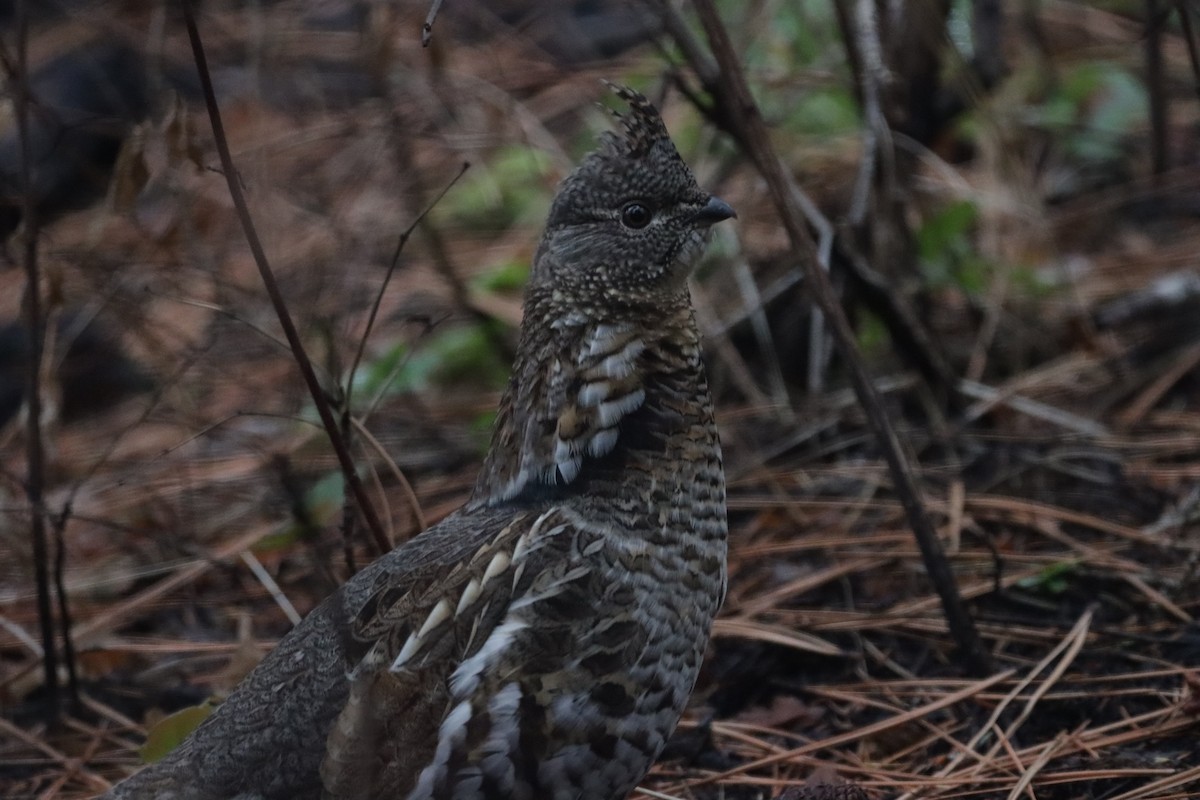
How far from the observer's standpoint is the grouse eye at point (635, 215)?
A: 3273mm

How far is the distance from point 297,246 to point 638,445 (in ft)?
16.4

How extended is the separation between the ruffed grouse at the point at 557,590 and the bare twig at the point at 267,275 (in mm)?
404

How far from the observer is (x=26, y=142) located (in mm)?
3869

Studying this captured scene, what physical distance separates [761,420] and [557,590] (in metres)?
2.84

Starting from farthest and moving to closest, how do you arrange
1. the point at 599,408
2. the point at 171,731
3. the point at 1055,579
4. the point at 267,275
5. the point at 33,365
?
the point at 1055,579 → the point at 33,365 → the point at 171,731 → the point at 267,275 → the point at 599,408

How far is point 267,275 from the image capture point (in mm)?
3217

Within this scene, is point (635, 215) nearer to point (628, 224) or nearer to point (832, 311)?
point (628, 224)

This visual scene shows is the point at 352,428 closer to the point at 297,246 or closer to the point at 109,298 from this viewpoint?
the point at 109,298

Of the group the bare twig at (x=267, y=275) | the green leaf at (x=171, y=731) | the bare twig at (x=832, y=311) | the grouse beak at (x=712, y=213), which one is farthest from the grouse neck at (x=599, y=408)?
the green leaf at (x=171, y=731)

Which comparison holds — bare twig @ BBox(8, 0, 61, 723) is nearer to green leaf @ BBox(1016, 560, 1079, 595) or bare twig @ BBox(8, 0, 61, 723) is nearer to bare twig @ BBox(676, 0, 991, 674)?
bare twig @ BBox(676, 0, 991, 674)

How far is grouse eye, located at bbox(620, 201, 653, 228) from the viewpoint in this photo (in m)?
3.27

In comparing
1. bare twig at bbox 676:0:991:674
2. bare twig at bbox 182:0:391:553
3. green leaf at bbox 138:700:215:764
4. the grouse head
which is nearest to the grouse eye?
the grouse head

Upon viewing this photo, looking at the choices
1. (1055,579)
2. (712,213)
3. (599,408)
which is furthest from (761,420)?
(599,408)

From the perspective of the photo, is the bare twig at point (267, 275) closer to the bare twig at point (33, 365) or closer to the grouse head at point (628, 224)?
the grouse head at point (628, 224)
